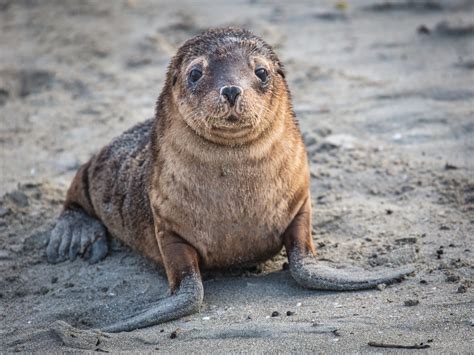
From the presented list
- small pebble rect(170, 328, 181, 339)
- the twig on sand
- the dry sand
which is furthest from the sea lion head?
the twig on sand

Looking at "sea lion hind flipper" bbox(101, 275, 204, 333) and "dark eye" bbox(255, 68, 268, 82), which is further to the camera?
"dark eye" bbox(255, 68, 268, 82)

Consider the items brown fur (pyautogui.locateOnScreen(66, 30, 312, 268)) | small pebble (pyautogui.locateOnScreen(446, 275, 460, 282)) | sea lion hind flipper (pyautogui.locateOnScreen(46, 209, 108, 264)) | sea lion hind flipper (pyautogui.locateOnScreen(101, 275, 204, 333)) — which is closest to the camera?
sea lion hind flipper (pyautogui.locateOnScreen(101, 275, 204, 333))

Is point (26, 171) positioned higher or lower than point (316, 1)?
lower

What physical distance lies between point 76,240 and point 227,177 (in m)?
1.40

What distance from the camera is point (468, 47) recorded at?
26.9 feet

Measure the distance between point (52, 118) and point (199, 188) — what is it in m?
3.45

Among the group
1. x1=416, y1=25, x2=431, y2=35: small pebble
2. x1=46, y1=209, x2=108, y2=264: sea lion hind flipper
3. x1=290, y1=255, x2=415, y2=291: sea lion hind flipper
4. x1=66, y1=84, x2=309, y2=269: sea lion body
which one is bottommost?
x1=46, y1=209, x2=108, y2=264: sea lion hind flipper

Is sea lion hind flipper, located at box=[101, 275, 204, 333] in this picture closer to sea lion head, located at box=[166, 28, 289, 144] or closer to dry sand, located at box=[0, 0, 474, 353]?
dry sand, located at box=[0, 0, 474, 353]

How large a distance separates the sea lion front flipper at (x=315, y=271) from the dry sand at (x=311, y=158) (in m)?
0.07

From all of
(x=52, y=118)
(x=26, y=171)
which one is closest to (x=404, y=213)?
(x=26, y=171)

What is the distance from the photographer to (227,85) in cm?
448

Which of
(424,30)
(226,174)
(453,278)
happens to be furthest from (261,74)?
(424,30)

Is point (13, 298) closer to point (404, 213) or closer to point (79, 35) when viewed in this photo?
point (404, 213)

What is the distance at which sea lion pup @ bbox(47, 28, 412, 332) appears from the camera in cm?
452
